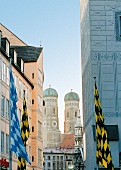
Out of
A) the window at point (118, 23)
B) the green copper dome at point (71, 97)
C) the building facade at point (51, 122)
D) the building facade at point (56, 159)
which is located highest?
the green copper dome at point (71, 97)

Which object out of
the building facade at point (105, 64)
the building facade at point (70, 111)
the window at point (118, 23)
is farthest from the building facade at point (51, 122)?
the window at point (118, 23)

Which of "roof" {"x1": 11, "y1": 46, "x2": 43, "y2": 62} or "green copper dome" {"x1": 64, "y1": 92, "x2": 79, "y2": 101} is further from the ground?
"green copper dome" {"x1": 64, "y1": 92, "x2": 79, "y2": 101}

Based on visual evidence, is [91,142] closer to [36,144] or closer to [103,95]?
[103,95]

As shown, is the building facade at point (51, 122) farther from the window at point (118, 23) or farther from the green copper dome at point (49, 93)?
the window at point (118, 23)

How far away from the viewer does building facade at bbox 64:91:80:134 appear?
172m

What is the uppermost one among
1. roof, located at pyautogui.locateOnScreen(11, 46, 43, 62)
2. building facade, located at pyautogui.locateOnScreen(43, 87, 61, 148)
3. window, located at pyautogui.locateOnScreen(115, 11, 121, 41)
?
building facade, located at pyautogui.locateOnScreen(43, 87, 61, 148)

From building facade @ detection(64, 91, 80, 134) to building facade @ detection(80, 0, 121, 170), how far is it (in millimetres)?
143341

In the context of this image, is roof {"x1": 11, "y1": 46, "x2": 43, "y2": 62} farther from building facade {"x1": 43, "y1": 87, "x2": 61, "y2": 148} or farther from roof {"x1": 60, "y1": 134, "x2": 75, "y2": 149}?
building facade {"x1": 43, "y1": 87, "x2": 61, "y2": 148}

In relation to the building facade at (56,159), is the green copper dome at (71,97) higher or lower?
higher

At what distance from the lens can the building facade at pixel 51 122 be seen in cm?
16209

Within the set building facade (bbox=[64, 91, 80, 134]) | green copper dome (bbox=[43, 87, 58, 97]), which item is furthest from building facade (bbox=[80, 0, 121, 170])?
green copper dome (bbox=[43, 87, 58, 97])

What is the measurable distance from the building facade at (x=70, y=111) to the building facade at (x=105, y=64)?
143 metres

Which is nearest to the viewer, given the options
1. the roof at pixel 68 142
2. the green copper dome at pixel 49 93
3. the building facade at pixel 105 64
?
the building facade at pixel 105 64

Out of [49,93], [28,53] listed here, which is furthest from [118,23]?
[49,93]
